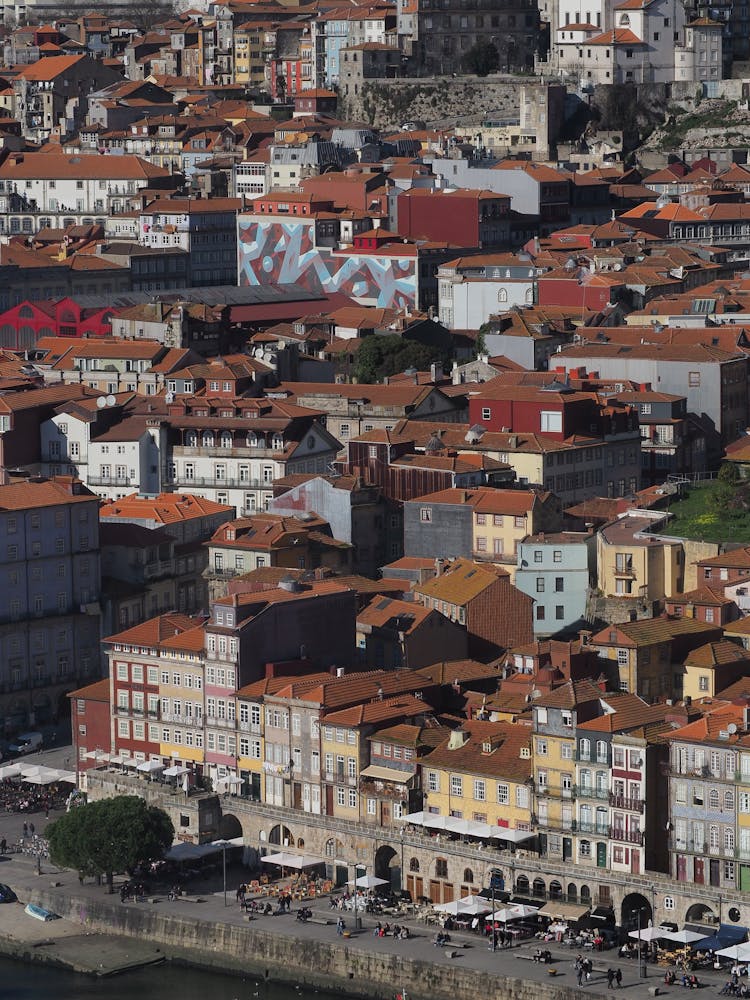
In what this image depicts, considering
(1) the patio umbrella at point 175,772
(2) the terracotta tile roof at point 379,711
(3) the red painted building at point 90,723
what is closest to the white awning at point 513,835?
(2) the terracotta tile roof at point 379,711

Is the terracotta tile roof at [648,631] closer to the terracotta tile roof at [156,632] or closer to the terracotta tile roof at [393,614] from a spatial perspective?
the terracotta tile roof at [393,614]

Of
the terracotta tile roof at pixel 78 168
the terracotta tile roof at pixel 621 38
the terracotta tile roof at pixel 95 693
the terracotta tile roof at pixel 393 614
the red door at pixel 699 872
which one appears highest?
the terracotta tile roof at pixel 621 38

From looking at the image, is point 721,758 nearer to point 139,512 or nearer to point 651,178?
point 139,512

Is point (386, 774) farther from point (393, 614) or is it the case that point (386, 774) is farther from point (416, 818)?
point (393, 614)

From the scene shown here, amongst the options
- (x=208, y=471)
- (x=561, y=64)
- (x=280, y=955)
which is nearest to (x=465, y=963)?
(x=280, y=955)

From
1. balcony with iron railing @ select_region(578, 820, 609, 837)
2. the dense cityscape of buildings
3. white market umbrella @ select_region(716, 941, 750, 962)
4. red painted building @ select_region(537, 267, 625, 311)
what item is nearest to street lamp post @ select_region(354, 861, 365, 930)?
the dense cityscape of buildings

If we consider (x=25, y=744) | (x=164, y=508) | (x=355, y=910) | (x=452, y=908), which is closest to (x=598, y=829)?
(x=452, y=908)
